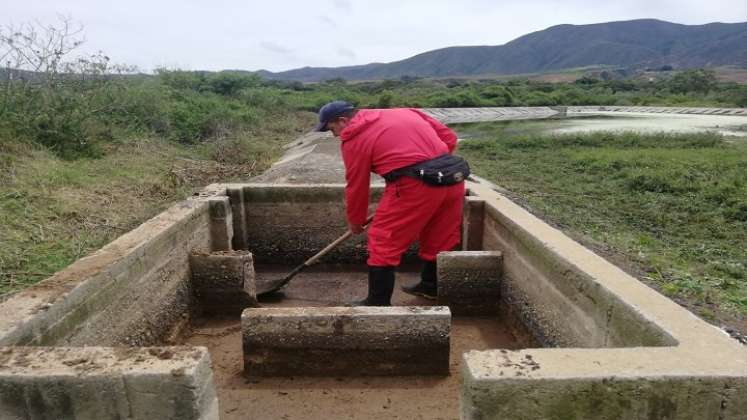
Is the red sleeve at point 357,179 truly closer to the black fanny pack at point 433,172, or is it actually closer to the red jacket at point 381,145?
the red jacket at point 381,145

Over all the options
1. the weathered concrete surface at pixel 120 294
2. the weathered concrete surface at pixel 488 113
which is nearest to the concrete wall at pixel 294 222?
the weathered concrete surface at pixel 120 294

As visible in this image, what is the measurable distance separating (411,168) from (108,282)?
1.96 metres

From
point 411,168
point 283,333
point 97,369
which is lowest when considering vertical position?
point 283,333

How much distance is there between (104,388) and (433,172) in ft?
7.61

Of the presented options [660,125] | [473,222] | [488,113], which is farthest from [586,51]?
[473,222]

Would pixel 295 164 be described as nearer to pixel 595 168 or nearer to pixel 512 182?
pixel 512 182

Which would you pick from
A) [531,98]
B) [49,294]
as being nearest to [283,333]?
[49,294]

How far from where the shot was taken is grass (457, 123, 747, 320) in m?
4.24

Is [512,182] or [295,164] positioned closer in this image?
[512,182]

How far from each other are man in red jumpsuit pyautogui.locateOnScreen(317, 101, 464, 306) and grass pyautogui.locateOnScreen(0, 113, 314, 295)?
2012 mm

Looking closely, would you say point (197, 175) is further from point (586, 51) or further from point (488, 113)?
point (586, 51)

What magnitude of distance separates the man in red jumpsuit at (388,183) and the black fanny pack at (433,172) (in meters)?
0.03

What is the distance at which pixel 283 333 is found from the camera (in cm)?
309

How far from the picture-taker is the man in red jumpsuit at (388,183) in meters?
3.62
